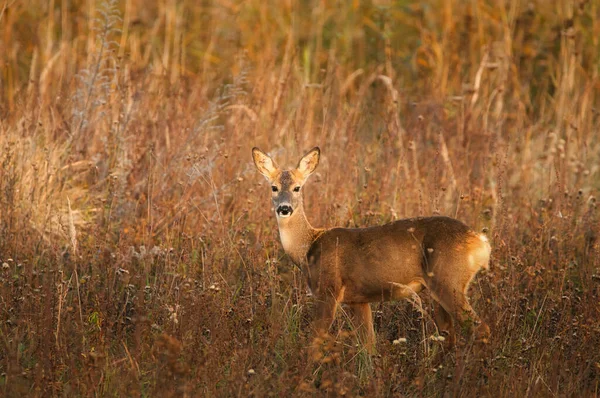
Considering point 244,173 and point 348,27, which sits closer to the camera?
point 244,173

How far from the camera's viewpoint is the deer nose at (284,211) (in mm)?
5179

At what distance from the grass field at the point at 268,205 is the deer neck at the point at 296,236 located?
0.51 ft

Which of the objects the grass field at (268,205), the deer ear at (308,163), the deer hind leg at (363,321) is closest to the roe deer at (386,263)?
the deer hind leg at (363,321)

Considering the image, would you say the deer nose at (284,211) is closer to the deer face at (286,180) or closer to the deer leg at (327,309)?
the deer face at (286,180)

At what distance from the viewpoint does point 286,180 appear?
544 cm

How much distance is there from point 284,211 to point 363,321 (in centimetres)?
75

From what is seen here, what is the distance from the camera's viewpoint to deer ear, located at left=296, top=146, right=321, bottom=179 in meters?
5.64

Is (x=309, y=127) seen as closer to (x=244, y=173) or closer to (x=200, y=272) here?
(x=244, y=173)

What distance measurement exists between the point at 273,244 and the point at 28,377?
6.75 feet

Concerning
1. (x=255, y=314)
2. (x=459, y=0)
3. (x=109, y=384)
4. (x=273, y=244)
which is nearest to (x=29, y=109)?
(x=273, y=244)

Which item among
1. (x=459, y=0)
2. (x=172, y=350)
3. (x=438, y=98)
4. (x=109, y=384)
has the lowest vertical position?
(x=109, y=384)

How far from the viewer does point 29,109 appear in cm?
673

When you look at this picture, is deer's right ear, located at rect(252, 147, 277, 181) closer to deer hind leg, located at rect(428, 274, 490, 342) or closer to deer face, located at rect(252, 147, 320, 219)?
deer face, located at rect(252, 147, 320, 219)

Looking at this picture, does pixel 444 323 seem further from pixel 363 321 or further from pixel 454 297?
pixel 363 321
